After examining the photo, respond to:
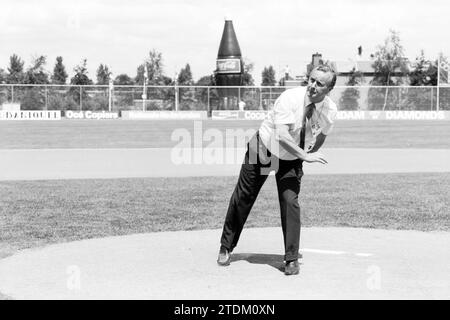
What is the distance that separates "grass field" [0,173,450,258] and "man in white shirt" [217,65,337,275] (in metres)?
2.41

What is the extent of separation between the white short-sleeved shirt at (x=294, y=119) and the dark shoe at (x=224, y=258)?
109 cm

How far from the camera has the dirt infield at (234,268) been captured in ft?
17.9

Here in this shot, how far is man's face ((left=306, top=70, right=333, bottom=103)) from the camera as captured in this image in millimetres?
5832

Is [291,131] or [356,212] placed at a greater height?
[291,131]

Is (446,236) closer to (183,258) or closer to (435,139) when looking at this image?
(183,258)

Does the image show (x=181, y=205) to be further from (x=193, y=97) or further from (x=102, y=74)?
(x=102, y=74)

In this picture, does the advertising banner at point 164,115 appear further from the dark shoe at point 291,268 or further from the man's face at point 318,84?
the man's face at point 318,84

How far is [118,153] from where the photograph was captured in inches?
827

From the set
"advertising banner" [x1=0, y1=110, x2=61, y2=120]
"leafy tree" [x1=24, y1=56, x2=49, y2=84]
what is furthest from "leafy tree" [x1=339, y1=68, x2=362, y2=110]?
"leafy tree" [x1=24, y1=56, x2=49, y2=84]

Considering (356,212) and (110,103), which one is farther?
(110,103)

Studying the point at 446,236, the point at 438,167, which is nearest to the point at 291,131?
the point at 446,236

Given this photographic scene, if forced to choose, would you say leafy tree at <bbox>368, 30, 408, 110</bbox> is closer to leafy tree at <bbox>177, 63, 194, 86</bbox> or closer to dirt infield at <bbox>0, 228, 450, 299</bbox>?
leafy tree at <bbox>177, 63, 194, 86</bbox>

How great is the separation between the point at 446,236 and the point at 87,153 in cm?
1432

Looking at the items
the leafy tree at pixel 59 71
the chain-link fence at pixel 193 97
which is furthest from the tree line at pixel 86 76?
the chain-link fence at pixel 193 97
